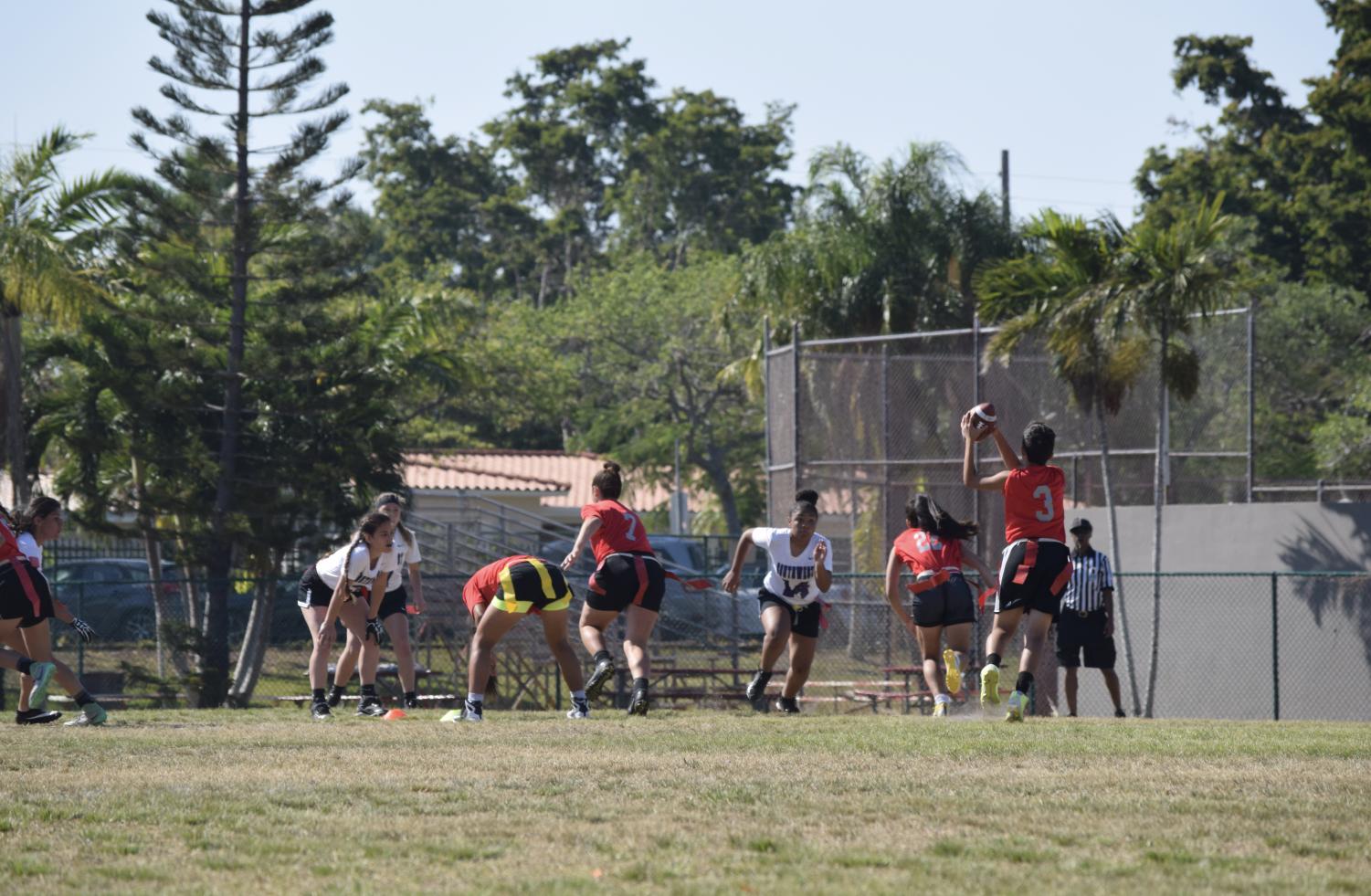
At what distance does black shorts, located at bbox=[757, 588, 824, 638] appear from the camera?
12344 mm

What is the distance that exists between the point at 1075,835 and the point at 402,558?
7178mm

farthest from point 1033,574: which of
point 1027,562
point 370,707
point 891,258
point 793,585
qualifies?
point 891,258

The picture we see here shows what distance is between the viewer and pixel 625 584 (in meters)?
11.6

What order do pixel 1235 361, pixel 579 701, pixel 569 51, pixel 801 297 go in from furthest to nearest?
pixel 569 51, pixel 801 297, pixel 1235 361, pixel 579 701

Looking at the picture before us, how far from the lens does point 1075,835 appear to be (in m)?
6.20

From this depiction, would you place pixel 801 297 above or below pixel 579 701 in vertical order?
above

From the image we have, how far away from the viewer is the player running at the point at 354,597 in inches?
464

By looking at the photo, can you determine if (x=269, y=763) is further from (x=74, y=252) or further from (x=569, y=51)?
(x=569, y=51)

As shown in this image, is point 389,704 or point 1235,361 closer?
point 389,704

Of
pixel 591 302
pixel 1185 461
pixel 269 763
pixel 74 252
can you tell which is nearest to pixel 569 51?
pixel 591 302

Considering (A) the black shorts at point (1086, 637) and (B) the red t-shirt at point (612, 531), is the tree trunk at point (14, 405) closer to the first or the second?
(B) the red t-shirt at point (612, 531)

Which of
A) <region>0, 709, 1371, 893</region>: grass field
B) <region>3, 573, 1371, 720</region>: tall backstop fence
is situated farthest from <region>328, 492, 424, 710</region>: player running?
Answer: <region>3, 573, 1371, 720</region>: tall backstop fence

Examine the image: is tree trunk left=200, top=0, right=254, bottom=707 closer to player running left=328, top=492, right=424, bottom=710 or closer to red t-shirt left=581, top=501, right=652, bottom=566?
player running left=328, top=492, right=424, bottom=710

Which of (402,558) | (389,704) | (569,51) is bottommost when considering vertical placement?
(389,704)
